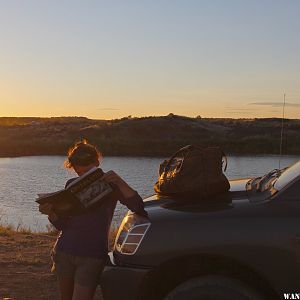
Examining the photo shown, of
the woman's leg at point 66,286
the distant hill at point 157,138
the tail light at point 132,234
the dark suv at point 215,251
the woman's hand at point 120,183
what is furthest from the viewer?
the distant hill at point 157,138

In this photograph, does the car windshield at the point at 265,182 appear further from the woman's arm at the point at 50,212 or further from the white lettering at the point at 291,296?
the woman's arm at the point at 50,212

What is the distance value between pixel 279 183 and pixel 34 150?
48.2 meters

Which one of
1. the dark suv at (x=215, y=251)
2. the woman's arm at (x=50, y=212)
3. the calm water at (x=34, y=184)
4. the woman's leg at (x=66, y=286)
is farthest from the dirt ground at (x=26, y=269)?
the calm water at (x=34, y=184)

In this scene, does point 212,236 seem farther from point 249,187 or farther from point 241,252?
point 249,187

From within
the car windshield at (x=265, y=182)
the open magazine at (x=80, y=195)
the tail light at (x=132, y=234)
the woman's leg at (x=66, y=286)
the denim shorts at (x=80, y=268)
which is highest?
the car windshield at (x=265, y=182)

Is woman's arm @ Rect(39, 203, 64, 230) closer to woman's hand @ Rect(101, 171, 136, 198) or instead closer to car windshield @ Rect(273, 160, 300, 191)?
woman's hand @ Rect(101, 171, 136, 198)

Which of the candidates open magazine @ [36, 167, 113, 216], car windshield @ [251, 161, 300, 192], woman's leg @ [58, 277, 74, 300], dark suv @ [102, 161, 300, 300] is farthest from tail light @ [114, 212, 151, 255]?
car windshield @ [251, 161, 300, 192]

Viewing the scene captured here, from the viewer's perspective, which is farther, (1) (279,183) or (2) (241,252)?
(1) (279,183)

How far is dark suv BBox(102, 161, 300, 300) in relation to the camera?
334 cm

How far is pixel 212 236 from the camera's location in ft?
11.3

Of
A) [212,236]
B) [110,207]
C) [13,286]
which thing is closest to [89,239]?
[110,207]

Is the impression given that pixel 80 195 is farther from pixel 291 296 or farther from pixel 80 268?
pixel 291 296

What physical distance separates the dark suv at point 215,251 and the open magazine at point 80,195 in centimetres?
31

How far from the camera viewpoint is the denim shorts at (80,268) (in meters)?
3.83
